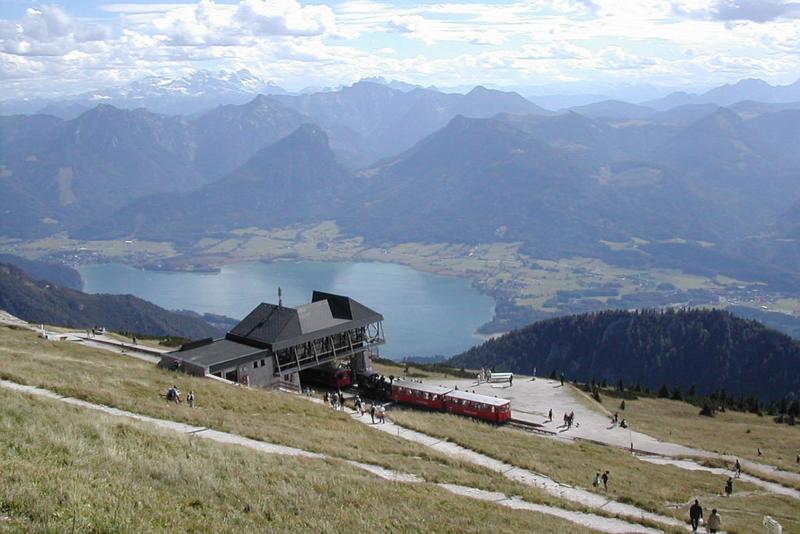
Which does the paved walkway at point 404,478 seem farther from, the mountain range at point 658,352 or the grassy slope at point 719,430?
the mountain range at point 658,352

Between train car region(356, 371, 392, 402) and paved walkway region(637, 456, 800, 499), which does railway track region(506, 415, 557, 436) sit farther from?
train car region(356, 371, 392, 402)

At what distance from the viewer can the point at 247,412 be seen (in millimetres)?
37000

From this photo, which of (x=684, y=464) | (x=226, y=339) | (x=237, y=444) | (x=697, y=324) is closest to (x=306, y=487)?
(x=237, y=444)

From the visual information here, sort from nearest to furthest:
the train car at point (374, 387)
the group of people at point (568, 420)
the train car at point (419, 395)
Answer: the group of people at point (568, 420) → the train car at point (419, 395) → the train car at point (374, 387)

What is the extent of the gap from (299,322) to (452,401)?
38.9 ft

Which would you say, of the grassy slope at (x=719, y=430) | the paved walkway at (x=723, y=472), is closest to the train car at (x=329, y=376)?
the paved walkway at (x=723, y=472)

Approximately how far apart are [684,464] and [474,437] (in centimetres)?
1256

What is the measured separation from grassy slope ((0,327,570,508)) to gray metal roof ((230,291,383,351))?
807cm

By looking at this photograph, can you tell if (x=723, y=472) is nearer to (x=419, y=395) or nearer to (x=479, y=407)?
(x=479, y=407)

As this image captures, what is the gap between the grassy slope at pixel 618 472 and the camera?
101 feet

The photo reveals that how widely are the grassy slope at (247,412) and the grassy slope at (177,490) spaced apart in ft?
13.0

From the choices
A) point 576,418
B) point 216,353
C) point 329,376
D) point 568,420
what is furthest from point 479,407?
point 216,353

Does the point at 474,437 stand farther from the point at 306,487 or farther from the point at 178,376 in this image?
the point at 306,487

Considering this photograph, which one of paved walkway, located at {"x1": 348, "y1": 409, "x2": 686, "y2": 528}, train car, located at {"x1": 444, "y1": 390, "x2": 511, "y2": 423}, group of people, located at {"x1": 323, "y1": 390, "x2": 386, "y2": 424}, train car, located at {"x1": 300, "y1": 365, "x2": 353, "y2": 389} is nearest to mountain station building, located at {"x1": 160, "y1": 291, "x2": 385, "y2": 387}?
train car, located at {"x1": 300, "y1": 365, "x2": 353, "y2": 389}
